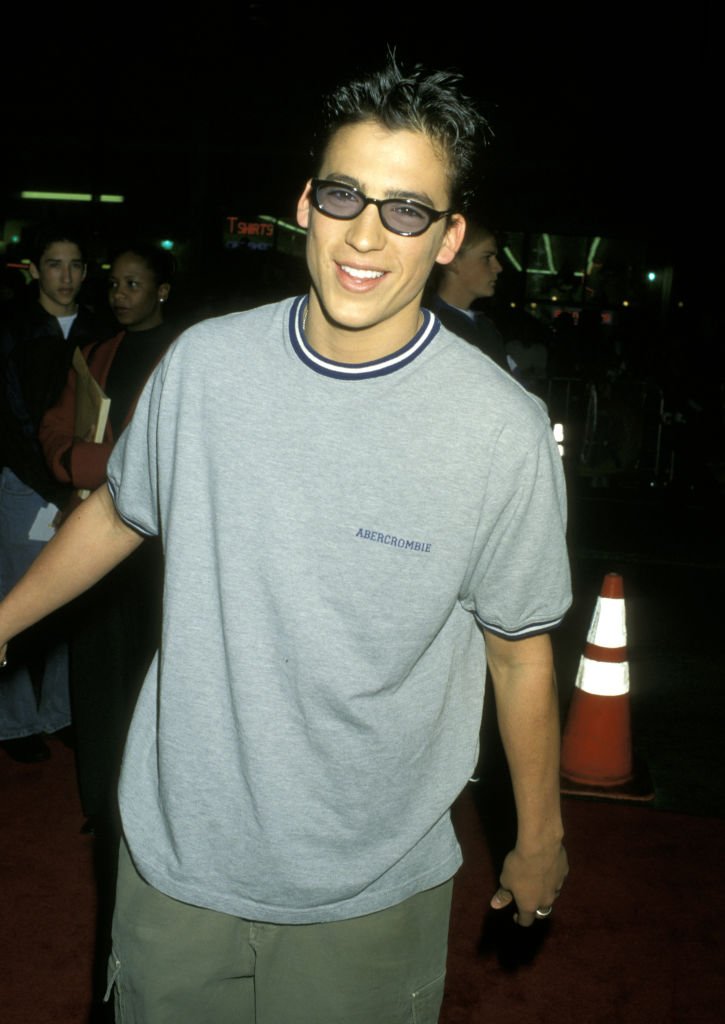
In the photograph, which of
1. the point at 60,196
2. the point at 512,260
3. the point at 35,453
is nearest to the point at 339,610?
the point at 35,453

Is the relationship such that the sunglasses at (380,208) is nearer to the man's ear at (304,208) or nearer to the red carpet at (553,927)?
the man's ear at (304,208)

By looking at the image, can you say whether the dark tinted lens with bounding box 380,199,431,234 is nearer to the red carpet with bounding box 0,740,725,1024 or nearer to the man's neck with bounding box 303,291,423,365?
the man's neck with bounding box 303,291,423,365

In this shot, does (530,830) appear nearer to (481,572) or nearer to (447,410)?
(481,572)

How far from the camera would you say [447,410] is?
74.1 inches

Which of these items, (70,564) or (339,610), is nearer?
Answer: (339,610)

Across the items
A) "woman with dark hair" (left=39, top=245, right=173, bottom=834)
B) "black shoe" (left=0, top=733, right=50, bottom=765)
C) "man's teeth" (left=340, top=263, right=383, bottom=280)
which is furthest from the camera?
"black shoe" (left=0, top=733, right=50, bottom=765)

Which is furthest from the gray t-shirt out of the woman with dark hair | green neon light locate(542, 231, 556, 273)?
green neon light locate(542, 231, 556, 273)

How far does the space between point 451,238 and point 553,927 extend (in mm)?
2646

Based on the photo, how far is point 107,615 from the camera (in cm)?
427

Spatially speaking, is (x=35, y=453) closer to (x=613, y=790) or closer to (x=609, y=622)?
(x=609, y=622)

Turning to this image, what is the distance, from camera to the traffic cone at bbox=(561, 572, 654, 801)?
16.0 feet

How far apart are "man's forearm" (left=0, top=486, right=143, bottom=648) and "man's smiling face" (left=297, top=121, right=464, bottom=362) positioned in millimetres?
556

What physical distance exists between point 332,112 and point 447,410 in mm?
570

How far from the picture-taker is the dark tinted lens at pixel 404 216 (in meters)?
1.96
